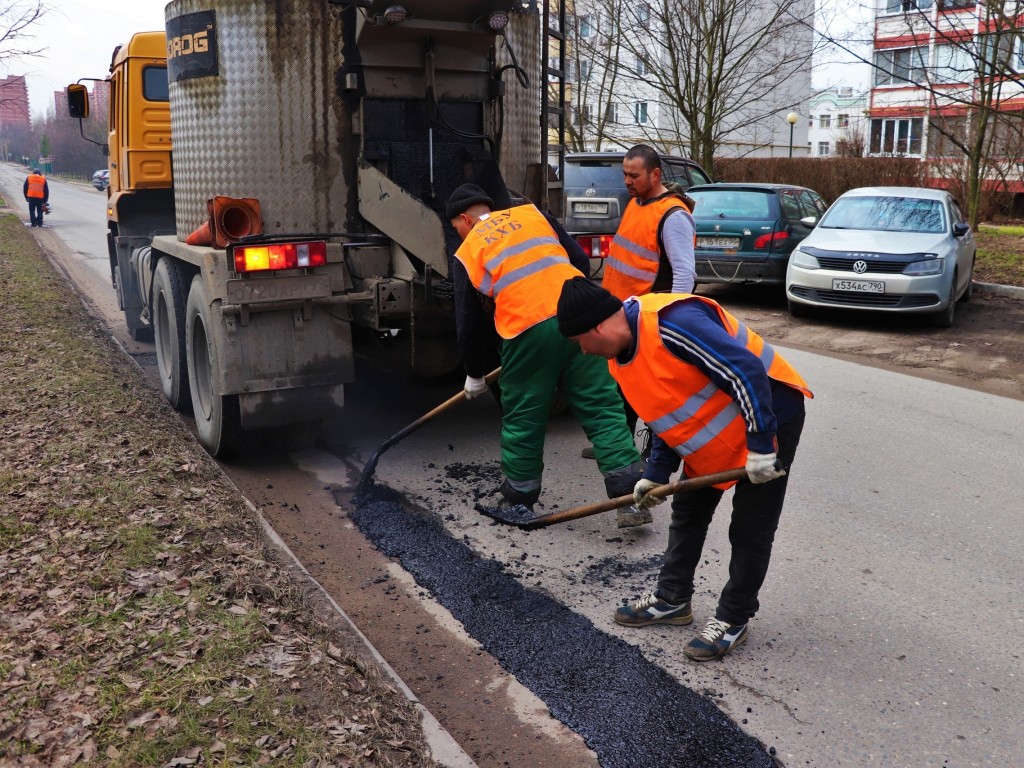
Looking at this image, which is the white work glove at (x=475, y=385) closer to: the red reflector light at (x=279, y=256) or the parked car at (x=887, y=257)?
the red reflector light at (x=279, y=256)

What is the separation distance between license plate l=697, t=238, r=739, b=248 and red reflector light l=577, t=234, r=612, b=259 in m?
5.53

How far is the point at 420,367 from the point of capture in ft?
21.0

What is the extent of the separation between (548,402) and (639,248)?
3.99 ft

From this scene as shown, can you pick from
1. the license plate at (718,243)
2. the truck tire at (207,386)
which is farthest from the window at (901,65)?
the truck tire at (207,386)

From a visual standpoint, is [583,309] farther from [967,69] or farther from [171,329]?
[967,69]

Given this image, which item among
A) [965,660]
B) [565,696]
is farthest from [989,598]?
[565,696]

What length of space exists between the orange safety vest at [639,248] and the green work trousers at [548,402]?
0.81 m

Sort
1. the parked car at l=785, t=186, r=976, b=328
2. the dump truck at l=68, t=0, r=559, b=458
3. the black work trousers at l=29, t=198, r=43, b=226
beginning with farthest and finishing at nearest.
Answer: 1. the black work trousers at l=29, t=198, r=43, b=226
2. the parked car at l=785, t=186, r=976, b=328
3. the dump truck at l=68, t=0, r=559, b=458

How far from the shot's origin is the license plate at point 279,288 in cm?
530

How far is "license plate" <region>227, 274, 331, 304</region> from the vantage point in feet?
17.4

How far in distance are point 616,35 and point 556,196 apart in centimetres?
1438

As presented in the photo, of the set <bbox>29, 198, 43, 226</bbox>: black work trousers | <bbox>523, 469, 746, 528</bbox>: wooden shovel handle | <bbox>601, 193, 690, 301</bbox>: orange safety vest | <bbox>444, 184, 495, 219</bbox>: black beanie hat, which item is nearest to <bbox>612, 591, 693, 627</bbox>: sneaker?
<bbox>523, 469, 746, 528</bbox>: wooden shovel handle

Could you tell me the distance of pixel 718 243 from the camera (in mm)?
12062

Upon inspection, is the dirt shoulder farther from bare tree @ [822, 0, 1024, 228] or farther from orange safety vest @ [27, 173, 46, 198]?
orange safety vest @ [27, 173, 46, 198]
